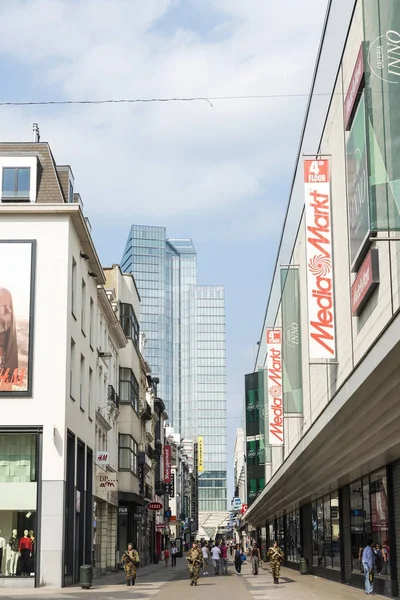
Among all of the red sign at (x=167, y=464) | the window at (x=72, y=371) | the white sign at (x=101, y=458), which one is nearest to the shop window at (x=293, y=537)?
the white sign at (x=101, y=458)

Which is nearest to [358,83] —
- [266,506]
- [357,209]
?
[357,209]

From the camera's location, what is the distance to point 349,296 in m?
22.7

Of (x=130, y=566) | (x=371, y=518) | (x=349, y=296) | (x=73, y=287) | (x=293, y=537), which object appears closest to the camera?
(x=349, y=296)

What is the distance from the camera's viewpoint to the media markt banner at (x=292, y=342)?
34.5 meters

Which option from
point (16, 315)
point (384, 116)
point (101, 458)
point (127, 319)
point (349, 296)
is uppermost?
point (127, 319)

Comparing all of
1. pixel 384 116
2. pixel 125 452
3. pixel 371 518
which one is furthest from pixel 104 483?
pixel 384 116

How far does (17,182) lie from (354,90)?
57.2 feet

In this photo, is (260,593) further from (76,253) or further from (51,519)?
(76,253)

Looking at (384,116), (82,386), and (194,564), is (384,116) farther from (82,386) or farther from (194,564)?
(194,564)

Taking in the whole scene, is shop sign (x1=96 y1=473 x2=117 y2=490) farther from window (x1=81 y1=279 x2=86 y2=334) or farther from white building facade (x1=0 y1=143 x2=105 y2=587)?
window (x1=81 y1=279 x2=86 y2=334)

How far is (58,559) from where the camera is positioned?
99.9 ft

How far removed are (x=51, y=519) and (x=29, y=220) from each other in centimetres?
1062

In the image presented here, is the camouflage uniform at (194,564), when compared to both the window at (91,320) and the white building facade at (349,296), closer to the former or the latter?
the white building facade at (349,296)

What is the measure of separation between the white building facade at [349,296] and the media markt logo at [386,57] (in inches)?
1.1
